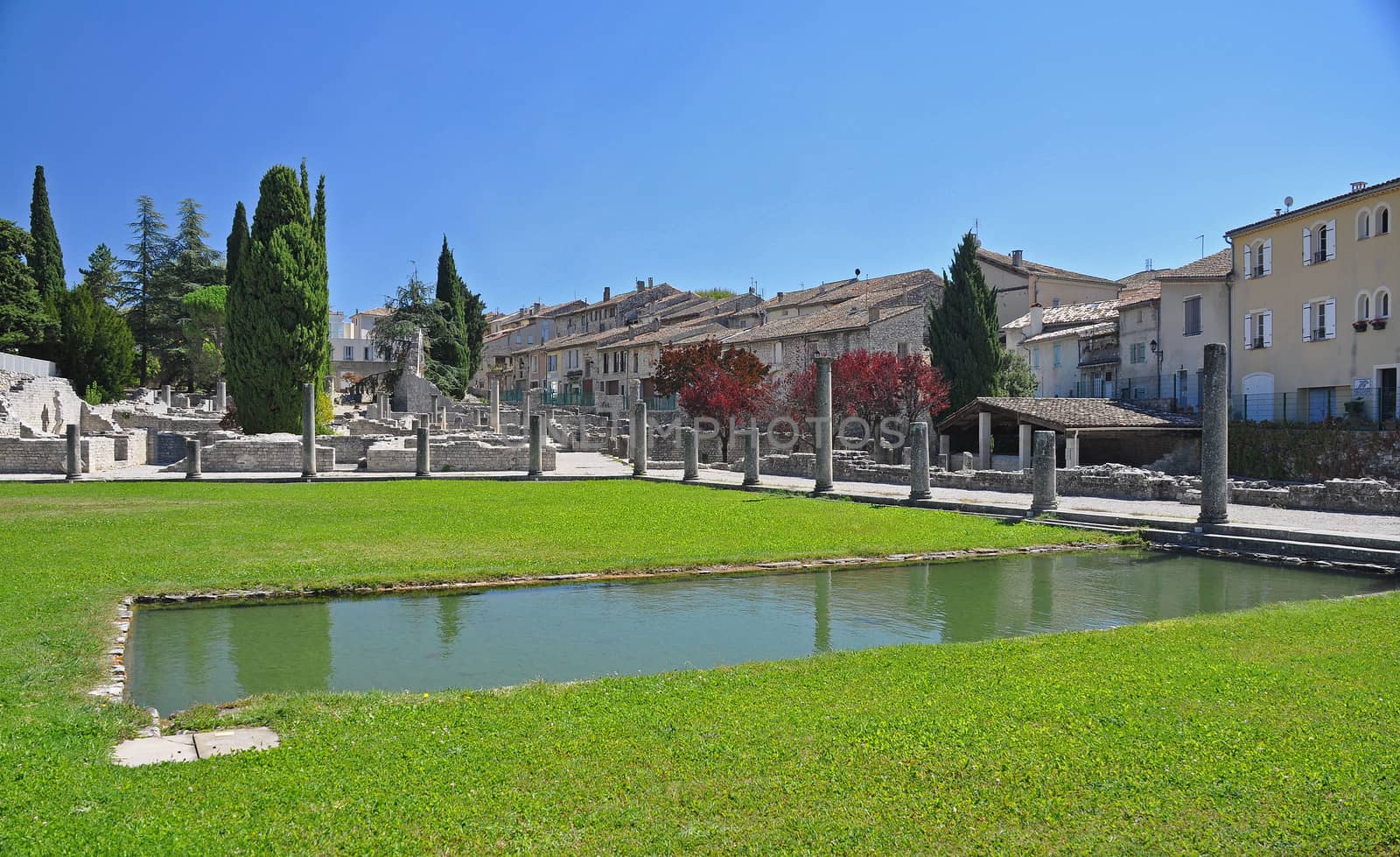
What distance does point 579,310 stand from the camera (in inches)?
3770

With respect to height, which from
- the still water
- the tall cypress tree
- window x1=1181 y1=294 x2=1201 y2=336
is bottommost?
the still water

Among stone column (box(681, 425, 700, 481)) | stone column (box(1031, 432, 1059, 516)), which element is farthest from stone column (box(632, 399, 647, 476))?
stone column (box(1031, 432, 1059, 516))

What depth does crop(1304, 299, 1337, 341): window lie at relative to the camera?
32.8 m

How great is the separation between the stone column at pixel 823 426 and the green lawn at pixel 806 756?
61.7 feet

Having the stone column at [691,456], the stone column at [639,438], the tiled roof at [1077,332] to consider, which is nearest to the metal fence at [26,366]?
the stone column at [639,438]

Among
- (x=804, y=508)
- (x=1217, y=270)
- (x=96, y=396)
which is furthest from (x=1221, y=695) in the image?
Result: (x=96, y=396)

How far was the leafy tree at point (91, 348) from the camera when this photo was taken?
179 feet

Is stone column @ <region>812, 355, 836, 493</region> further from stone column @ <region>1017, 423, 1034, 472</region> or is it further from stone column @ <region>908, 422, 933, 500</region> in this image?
stone column @ <region>1017, 423, 1034, 472</region>

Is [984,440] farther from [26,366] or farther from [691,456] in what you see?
[26,366]

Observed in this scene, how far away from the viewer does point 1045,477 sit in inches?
903

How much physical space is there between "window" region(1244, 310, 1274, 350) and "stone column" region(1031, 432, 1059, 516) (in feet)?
57.8

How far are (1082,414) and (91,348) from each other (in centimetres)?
5191

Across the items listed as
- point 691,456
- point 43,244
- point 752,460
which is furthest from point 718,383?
point 43,244

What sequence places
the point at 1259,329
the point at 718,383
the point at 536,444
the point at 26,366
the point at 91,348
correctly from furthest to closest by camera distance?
the point at 91,348
the point at 718,383
the point at 26,366
the point at 536,444
the point at 1259,329
